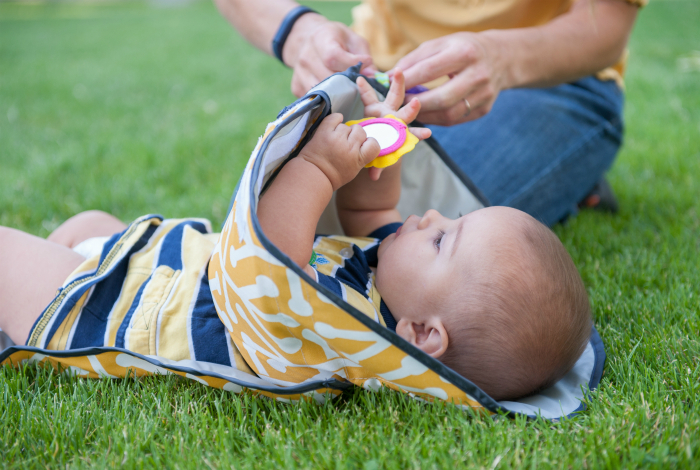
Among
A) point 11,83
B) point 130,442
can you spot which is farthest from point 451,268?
point 11,83

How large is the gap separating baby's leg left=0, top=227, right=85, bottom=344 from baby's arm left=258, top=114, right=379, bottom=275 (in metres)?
0.65

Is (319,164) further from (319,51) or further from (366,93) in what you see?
(319,51)

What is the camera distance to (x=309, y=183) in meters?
1.16

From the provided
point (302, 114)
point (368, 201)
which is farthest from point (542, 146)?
point (302, 114)

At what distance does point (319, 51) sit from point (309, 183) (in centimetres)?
49

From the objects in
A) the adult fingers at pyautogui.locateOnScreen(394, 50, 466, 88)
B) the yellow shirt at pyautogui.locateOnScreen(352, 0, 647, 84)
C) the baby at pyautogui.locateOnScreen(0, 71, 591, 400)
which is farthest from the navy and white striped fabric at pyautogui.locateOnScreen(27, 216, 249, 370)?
the yellow shirt at pyautogui.locateOnScreen(352, 0, 647, 84)

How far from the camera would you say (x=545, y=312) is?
3.74 ft

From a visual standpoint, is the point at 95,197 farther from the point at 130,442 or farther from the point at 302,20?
the point at 130,442

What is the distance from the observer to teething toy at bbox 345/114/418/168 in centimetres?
122

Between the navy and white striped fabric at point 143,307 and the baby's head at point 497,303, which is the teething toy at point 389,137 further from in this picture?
the navy and white striped fabric at point 143,307

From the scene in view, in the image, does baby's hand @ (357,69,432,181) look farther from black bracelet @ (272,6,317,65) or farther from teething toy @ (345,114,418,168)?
black bracelet @ (272,6,317,65)

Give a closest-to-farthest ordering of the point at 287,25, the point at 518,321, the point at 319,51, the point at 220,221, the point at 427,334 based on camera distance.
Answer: the point at 518,321
the point at 427,334
the point at 319,51
the point at 287,25
the point at 220,221

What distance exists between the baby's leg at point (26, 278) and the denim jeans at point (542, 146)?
4.31ft

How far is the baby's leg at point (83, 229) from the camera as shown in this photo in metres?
1.69
